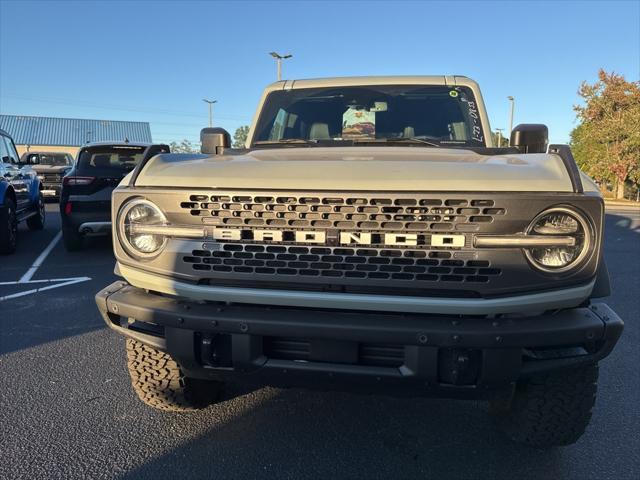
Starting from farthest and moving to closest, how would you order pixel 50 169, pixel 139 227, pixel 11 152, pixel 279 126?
pixel 50 169 < pixel 11 152 < pixel 279 126 < pixel 139 227

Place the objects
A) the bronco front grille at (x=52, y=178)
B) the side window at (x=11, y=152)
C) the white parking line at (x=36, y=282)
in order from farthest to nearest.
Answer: the bronco front grille at (x=52, y=178) < the side window at (x=11, y=152) < the white parking line at (x=36, y=282)

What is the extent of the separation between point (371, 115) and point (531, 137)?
1.18 meters

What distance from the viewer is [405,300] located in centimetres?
199

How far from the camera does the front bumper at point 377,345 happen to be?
192 cm

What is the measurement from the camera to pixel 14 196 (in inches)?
308

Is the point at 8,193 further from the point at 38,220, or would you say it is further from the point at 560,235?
the point at 560,235

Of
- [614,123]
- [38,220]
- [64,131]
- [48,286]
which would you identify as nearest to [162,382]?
[48,286]

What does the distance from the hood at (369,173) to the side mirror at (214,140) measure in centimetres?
123

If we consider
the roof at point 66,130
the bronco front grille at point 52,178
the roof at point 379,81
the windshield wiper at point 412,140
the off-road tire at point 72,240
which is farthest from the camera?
the roof at point 66,130

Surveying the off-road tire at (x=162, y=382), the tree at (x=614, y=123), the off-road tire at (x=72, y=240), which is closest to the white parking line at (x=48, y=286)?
the off-road tire at (x=72, y=240)

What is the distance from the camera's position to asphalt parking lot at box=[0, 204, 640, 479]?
2395 mm

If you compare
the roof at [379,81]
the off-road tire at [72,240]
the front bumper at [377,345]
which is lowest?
the off-road tire at [72,240]

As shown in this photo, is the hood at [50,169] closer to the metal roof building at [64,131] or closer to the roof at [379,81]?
the roof at [379,81]

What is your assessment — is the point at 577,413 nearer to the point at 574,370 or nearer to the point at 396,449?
the point at 574,370
